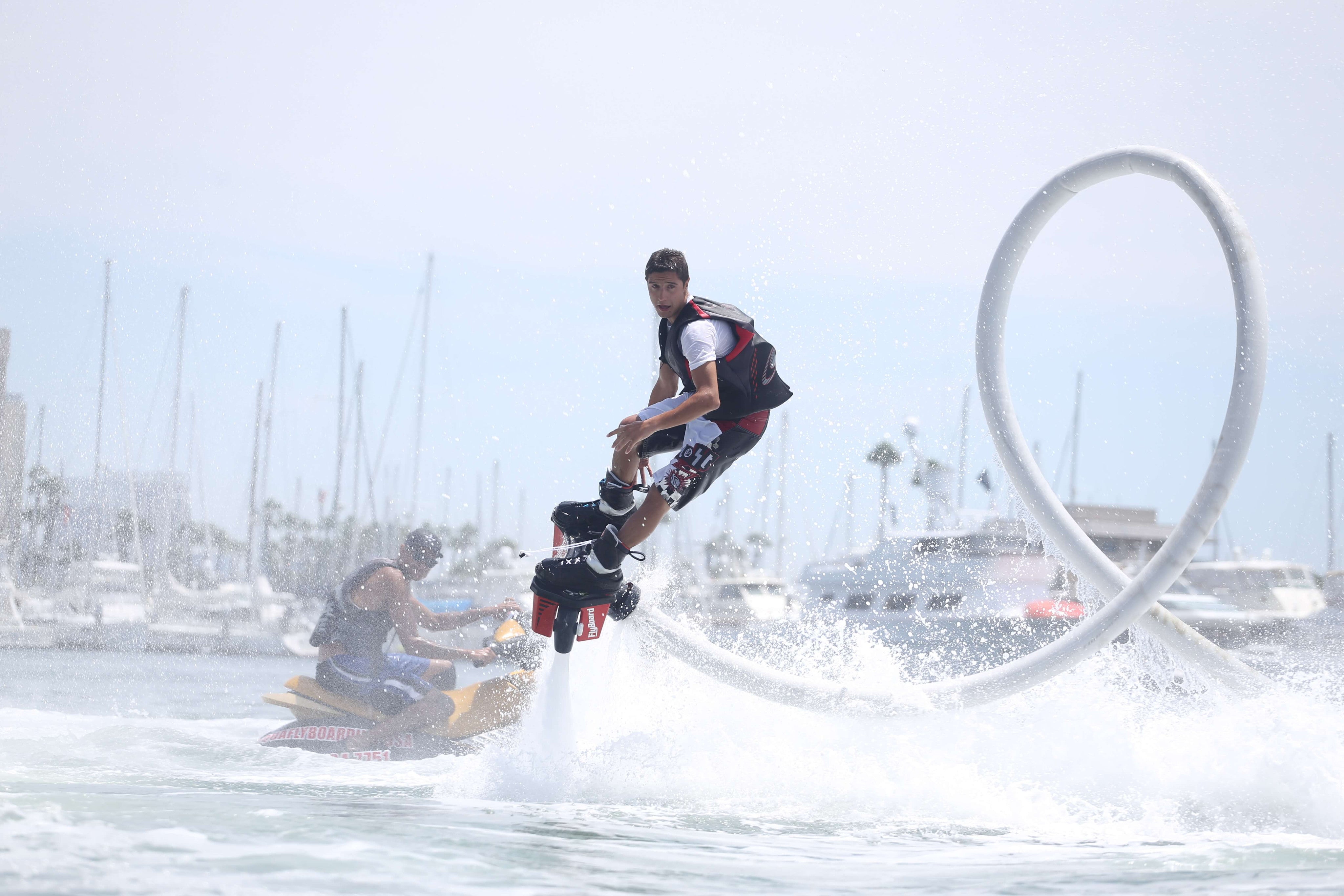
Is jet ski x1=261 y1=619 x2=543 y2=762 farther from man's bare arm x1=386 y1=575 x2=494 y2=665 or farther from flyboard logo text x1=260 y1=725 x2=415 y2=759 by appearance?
man's bare arm x1=386 y1=575 x2=494 y2=665

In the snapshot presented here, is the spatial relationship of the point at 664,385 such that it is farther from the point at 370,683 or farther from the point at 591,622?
the point at 370,683

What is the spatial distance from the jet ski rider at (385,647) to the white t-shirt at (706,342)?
11.4 ft

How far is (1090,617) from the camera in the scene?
19.6ft

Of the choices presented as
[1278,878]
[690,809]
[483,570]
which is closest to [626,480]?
[690,809]

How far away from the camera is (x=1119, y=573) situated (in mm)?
6238

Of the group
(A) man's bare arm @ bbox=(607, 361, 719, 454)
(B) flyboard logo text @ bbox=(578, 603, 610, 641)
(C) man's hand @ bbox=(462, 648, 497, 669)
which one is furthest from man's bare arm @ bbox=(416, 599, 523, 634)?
(A) man's bare arm @ bbox=(607, 361, 719, 454)

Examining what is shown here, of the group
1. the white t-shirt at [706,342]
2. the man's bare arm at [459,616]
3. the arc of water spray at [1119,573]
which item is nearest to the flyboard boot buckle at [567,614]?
the arc of water spray at [1119,573]

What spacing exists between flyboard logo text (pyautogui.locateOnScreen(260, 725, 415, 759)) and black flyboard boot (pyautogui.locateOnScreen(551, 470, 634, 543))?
3.12 m

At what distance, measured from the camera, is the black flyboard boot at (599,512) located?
17.9ft

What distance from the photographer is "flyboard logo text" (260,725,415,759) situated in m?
7.90

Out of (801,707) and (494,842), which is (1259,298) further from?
(494,842)

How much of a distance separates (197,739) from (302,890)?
18.6 ft

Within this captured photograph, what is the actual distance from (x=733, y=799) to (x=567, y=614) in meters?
1.20

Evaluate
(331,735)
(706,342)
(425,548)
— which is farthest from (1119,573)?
(331,735)
